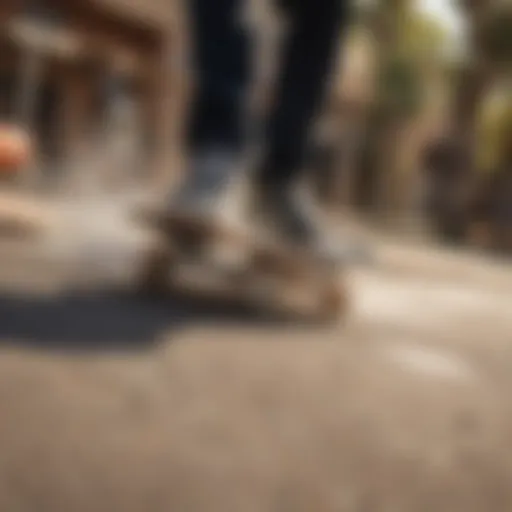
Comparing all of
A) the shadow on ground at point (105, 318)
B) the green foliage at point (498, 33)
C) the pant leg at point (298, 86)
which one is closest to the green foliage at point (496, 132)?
the green foliage at point (498, 33)

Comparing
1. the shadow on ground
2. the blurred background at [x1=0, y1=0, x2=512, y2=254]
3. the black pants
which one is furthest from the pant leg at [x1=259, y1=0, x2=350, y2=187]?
the blurred background at [x1=0, y1=0, x2=512, y2=254]

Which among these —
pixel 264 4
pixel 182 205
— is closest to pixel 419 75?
pixel 264 4

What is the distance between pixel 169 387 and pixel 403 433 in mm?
197

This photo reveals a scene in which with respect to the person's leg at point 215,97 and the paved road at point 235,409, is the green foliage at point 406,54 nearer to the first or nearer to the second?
the person's leg at point 215,97

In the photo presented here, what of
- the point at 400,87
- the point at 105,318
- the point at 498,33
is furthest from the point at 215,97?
the point at 400,87

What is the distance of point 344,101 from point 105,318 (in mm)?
4771

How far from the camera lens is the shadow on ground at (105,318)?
0.85 meters

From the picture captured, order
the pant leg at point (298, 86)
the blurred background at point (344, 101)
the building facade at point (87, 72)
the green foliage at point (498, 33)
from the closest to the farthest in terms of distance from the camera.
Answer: the pant leg at point (298, 86)
the building facade at point (87, 72)
the blurred background at point (344, 101)
the green foliage at point (498, 33)

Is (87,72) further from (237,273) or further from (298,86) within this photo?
(237,273)

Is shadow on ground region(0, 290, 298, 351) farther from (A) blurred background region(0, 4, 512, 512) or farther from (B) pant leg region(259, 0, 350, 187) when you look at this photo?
(B) pant leg region(259, 0, 350, 187)

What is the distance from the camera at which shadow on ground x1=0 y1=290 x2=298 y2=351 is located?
85 centimetres

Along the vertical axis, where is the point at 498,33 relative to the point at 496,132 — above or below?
above

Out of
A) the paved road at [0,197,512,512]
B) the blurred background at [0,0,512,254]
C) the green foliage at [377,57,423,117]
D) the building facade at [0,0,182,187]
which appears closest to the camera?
the paved road at [0,197,512,512]

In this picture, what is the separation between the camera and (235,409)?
73 centimetres
